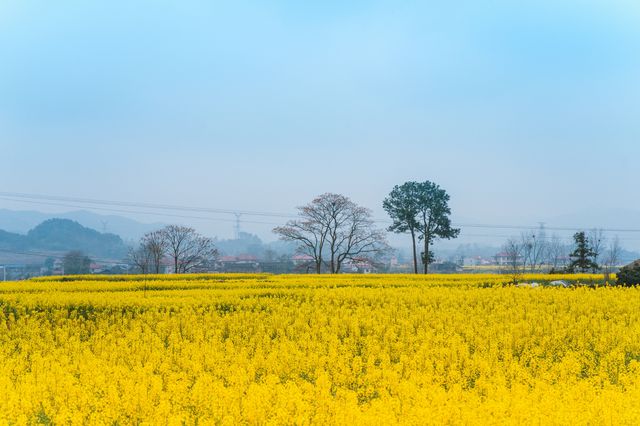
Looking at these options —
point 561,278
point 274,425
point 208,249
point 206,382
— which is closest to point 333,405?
point 274,425

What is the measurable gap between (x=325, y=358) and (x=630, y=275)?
20.6m

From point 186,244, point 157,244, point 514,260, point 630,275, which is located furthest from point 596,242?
point 630,275

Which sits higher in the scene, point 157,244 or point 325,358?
point 157,244

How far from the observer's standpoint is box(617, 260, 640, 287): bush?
2577cm

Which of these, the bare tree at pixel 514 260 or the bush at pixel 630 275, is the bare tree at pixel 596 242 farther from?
the bush at pixel 630 275

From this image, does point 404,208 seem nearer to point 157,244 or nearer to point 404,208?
point 404,208

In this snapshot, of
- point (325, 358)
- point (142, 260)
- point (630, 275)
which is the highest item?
point (142, 260)

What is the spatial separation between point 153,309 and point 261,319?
3.63 m

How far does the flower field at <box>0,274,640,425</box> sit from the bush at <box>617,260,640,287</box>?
4970mm

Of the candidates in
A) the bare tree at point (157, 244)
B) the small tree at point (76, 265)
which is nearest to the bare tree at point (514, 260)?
the bare tree at point (157, 244)

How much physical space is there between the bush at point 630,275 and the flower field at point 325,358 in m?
4.97

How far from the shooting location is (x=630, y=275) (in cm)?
2605

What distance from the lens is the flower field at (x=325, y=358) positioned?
23.5 ft

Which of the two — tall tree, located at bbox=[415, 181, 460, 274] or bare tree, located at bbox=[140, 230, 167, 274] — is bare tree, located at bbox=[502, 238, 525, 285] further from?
bare tree, located at bbox=[140, 230, 167, 274]
